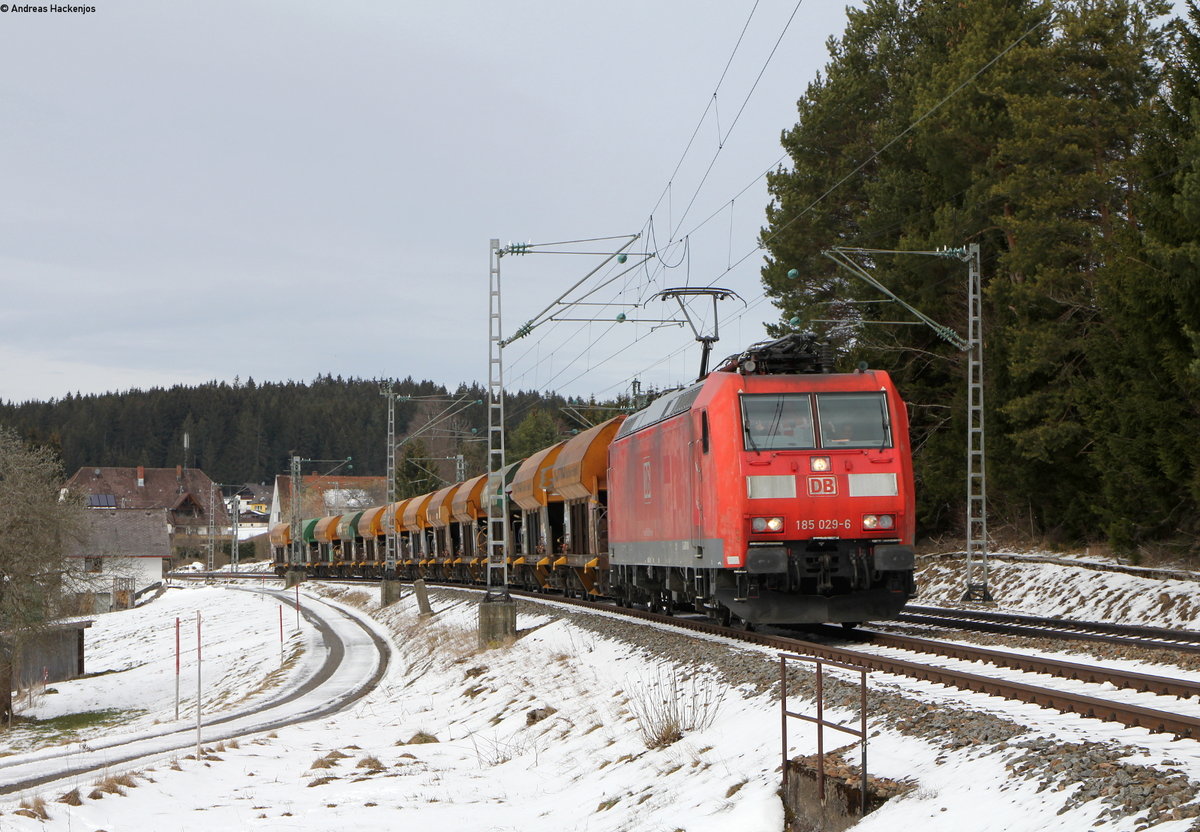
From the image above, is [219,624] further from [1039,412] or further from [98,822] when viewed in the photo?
[98,822]

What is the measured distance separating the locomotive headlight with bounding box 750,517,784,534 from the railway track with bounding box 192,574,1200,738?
56.7 inches

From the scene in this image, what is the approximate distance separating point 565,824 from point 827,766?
9.91ft

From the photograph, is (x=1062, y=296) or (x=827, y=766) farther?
(x=1062, y=296)

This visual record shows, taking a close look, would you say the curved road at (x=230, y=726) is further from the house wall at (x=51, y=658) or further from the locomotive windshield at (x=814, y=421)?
the house wall at (x=51, y=658)

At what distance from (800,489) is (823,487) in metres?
0.30

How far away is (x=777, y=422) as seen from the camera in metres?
16.4

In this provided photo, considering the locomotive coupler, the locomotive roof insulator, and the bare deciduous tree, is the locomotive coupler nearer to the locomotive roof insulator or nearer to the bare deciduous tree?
the locomotive roof insulator

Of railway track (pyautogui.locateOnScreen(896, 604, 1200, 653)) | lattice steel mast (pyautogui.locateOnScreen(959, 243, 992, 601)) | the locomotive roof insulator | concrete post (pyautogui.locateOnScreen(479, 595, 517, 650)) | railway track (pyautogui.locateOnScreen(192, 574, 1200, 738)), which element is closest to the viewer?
railway track (pyautogui.locateOnScreen(192, 574, 1200, 738))

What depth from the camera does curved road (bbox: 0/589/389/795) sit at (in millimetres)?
17672

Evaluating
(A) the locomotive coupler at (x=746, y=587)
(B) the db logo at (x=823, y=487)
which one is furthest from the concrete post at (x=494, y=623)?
(B) the db logo at (x=823, y=487)

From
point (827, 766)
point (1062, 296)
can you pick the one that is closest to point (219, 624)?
point (1062, 296)

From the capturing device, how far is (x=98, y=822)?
12.4 meters

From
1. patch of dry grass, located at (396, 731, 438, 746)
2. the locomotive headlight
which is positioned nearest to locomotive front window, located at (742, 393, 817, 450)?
the locomotive headlight

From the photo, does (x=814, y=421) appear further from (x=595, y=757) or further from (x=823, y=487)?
(x=595, y=757)
